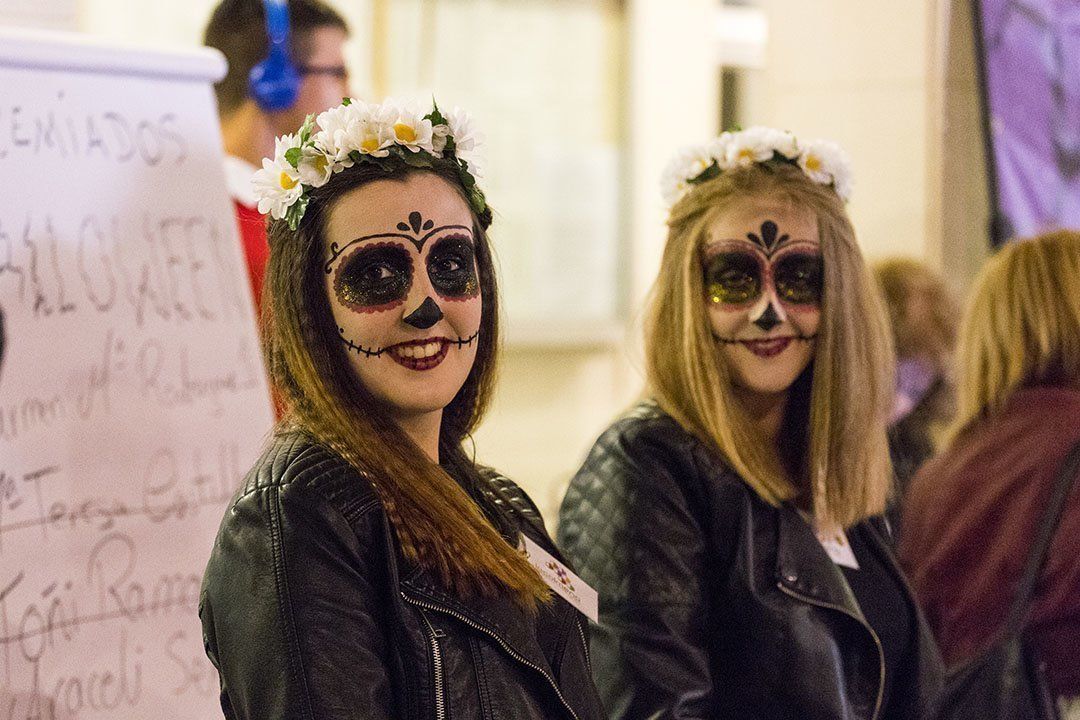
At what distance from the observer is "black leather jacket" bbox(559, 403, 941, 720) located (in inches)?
79.4

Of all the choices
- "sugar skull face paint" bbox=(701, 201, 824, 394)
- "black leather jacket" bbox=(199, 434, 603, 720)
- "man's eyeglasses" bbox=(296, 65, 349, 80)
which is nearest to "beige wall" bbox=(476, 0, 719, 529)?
"man's eyeglasses" bbox=(296, 65, 349, 80)

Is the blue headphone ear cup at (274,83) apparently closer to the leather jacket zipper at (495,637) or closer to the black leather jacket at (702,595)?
the black leather jacket at (702,595)

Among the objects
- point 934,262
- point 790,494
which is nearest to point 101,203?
point 790,494

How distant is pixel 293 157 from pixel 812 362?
1012 mm

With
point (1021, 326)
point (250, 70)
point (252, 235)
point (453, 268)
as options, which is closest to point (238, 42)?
point (250, 70)

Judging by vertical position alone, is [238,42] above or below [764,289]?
above

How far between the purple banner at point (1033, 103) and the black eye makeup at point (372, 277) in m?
3.31

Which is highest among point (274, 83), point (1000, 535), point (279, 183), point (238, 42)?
point (238, 42)

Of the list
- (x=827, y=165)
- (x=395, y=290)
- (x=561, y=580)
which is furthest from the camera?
(x=827, y=165)

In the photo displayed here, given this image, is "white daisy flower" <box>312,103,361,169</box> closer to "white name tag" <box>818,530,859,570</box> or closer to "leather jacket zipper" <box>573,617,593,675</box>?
"leather jacket zipper" <box>573,617,593,675</box>

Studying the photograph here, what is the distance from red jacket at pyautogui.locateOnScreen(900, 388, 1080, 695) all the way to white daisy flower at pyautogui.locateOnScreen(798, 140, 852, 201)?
0.83 m

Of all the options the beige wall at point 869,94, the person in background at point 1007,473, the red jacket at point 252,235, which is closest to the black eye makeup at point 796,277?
the person in background at point 1007,473

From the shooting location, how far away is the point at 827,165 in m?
2.33

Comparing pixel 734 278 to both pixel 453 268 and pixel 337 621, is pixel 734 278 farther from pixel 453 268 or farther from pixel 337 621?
pixel 337 621
